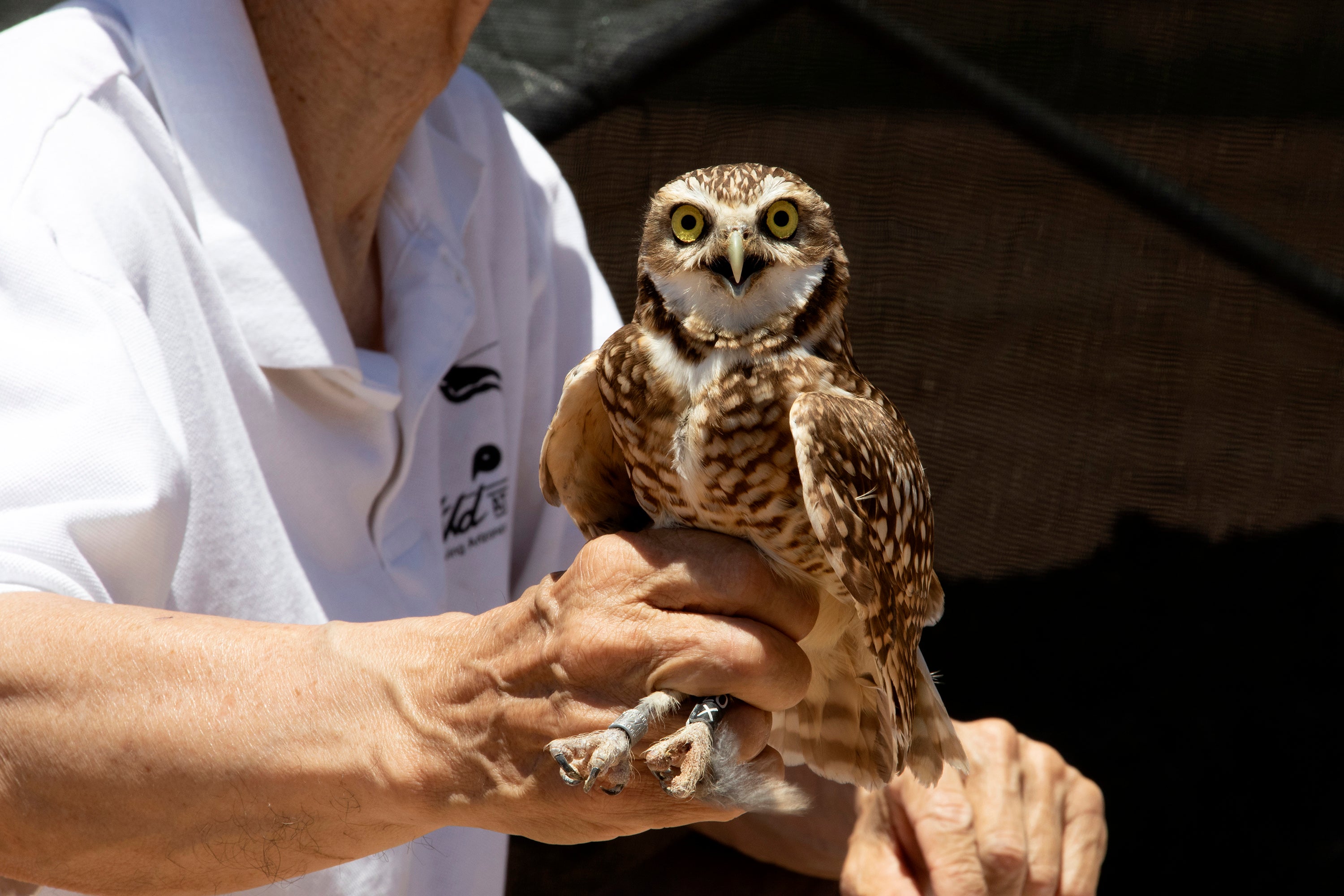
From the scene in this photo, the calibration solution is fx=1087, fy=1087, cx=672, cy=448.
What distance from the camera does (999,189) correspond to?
2.53 meters

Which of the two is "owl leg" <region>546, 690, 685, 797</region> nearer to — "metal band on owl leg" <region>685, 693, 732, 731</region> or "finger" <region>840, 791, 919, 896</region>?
"metal band on owl leg" <region>685, 693, 732, 731</region>

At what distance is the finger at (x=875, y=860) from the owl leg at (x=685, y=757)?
30.6 inches

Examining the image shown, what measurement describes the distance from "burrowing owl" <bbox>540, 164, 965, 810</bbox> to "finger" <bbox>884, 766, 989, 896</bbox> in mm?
412

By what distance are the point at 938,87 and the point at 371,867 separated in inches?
79.4

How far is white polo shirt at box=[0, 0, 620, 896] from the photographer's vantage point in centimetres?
115

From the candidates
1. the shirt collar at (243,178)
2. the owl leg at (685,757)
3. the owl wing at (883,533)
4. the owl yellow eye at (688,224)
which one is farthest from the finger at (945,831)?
the shirt collar at (243,178)

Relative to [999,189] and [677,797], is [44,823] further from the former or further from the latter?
[999,189]

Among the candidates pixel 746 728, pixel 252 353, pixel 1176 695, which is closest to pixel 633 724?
pixel 746 728

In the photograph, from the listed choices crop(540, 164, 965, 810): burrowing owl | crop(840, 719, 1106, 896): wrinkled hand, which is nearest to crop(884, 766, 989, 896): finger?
crop(840, 719, 1106, 896): wrinkled hand

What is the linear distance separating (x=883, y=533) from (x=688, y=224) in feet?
1.34

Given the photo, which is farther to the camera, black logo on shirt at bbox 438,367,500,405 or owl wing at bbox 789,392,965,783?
black logo on shirt at bbox 438,367,500,405

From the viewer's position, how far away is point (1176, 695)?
2605mm

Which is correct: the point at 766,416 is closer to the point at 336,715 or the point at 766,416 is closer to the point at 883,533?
the point at 883,533

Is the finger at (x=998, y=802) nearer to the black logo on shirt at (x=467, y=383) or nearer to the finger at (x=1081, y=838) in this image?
the finger at (x=1081, y=838)
